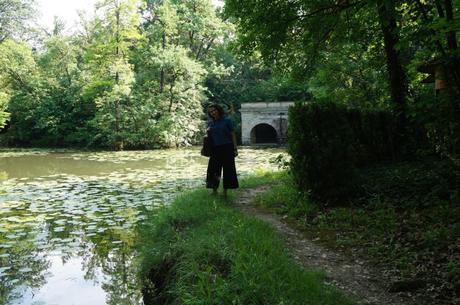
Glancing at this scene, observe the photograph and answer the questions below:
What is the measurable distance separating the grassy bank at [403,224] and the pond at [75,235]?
8.62 feet

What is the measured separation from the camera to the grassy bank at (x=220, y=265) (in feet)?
11.2

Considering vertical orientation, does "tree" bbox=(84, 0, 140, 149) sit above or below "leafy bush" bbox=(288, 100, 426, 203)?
above

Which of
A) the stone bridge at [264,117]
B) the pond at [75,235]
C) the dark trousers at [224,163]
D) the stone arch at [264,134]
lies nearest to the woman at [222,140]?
the dark trousers at [224,163]

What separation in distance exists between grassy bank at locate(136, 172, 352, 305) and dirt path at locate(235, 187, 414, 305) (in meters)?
0.21

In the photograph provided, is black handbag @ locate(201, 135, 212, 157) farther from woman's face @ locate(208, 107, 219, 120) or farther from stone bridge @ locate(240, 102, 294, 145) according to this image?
stone bridge @ locate(240, 102, 294, 145)

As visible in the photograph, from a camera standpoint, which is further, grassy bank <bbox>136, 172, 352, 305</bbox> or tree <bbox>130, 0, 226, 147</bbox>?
tree <bbox>130, 0, 226, 147</bbox>

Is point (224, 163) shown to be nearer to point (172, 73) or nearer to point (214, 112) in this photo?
point (214, 112)

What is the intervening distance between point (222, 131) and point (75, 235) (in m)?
3.04

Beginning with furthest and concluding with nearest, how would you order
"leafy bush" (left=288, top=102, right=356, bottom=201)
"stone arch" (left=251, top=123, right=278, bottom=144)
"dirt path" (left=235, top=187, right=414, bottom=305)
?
"stone arch" (left=251, top=123, right=278, bottom=144) < "leafy bush" (left=288, top=102, right=356, bottom=201) < "dirt path" (left=235, top=187, right=414, bottom=305)

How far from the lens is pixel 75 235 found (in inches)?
278

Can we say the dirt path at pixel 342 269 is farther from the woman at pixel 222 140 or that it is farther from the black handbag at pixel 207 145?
the black handbag at pixel 207 145

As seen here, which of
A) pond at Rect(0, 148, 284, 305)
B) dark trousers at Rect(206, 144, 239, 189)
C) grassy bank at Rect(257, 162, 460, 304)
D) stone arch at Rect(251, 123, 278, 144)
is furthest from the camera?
stone arch at Rect(251, 123, 278, 144)

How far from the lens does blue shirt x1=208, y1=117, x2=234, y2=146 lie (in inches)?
281

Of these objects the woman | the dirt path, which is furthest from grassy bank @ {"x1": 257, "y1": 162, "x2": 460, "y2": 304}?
the woman
